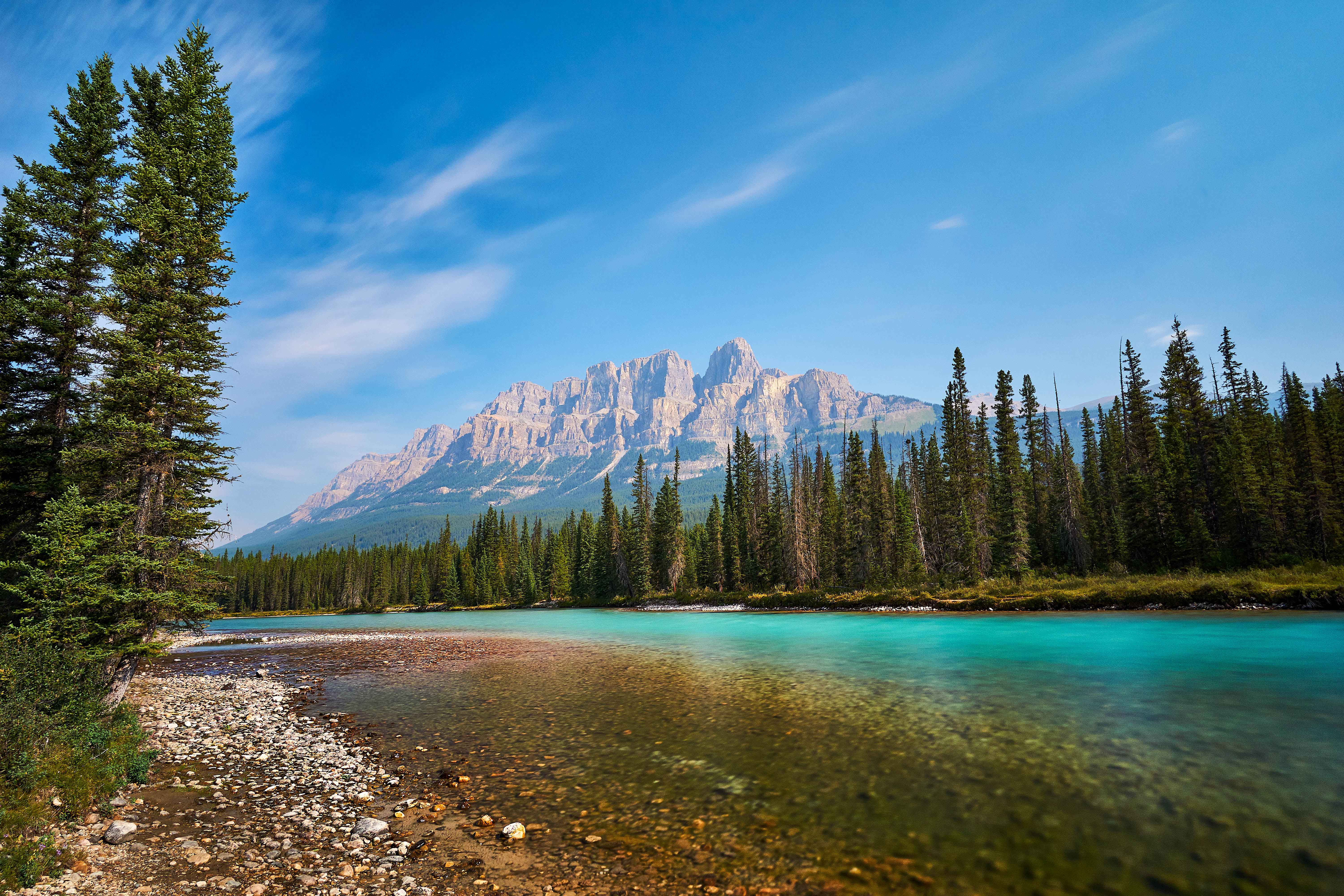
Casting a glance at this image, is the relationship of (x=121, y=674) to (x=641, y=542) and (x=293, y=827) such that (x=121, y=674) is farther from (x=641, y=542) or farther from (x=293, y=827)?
(x=641, y=542)

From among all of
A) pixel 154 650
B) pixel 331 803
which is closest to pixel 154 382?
pixel 154 650

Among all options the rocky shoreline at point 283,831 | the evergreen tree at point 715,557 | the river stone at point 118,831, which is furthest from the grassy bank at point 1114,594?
the river stone at point 118,831

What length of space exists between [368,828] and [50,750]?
5.62m

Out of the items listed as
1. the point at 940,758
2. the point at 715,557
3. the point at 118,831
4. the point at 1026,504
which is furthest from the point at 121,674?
the point at 715,557

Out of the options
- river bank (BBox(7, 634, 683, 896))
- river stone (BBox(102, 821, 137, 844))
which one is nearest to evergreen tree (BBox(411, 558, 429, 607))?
river bank (BBox(7, 634, 683, 896))

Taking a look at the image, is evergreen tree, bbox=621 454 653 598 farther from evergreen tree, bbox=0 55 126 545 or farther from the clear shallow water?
evergreen tree, bbox=0 55 126 545

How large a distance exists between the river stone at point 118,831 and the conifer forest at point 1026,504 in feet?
29.9

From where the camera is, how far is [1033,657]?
23.3 meters

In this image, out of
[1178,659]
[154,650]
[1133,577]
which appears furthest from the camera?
[1133,577]

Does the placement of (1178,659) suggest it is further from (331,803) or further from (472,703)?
(331,803)

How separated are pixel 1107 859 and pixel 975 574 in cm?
5234

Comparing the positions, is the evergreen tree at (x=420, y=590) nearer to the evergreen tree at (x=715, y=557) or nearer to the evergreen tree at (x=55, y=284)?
A: the evergreen tree at (x=715, y=557)

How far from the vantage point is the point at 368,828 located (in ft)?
28.2

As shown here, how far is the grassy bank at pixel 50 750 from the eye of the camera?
278 inches
